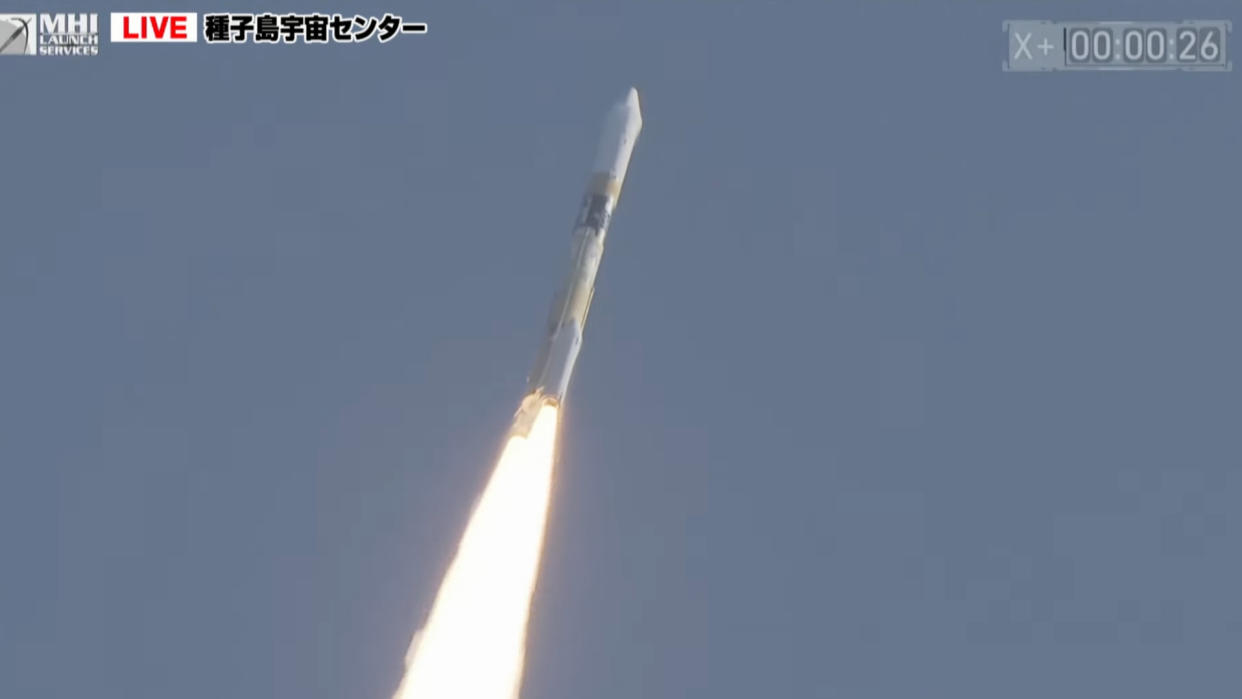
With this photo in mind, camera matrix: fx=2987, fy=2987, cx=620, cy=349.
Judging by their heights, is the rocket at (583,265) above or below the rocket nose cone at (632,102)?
below

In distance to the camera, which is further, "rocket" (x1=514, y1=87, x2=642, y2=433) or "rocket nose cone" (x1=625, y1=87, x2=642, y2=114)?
"rocket nose cone" (x1=625, y1=87, x2=642, y2=114)

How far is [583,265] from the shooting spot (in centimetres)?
7125

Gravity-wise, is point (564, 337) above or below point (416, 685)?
above

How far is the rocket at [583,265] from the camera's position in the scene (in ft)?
225

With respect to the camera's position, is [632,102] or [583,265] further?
[632,102]

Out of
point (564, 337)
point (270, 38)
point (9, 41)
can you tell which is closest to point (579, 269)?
point (564, 337)

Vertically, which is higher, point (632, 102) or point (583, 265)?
point (632, 102)

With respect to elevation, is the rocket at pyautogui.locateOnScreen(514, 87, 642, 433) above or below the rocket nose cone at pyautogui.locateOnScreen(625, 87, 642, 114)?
below

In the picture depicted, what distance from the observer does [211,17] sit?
83125 mm

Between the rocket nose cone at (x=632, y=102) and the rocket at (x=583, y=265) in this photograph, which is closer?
the rocket at (x=583, y=265)

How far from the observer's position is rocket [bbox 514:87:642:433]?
68562 millimetres

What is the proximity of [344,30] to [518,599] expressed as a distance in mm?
20630

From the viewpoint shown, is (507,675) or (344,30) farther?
(344,30)

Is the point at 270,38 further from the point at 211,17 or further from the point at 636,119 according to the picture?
the point at 636,119
